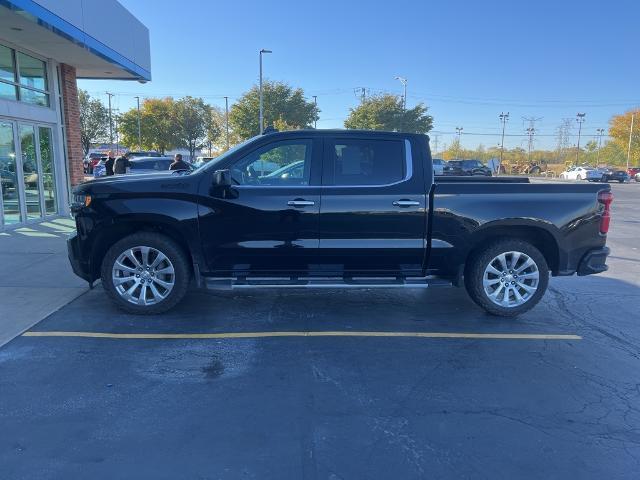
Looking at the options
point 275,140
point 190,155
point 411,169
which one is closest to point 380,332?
point 411,169

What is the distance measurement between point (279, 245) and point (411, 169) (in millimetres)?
1656

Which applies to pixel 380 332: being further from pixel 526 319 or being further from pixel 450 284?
pixel 526 319

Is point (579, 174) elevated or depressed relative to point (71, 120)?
depressed

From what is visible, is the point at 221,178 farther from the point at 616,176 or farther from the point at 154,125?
the point at 616,176

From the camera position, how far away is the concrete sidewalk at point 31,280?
5.38 metres

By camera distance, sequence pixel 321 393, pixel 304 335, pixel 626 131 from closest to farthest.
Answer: pixel 321 393, pixel 304 335, pixel 626 131

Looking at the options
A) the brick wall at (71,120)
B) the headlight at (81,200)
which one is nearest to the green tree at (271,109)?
the brick wall at (71,120)

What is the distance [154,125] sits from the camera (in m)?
50.2

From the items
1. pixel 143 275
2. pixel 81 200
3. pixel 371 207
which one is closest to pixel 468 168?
pixel 371 207

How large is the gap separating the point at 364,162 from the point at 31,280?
4.83m

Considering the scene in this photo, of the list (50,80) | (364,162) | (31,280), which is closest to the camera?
(364,162)

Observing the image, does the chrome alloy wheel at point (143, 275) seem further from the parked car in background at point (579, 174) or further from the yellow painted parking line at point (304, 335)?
the parked car in background at point (579, 174)

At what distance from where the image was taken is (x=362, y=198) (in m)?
5.29

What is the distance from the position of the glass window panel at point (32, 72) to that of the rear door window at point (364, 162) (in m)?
9.44
